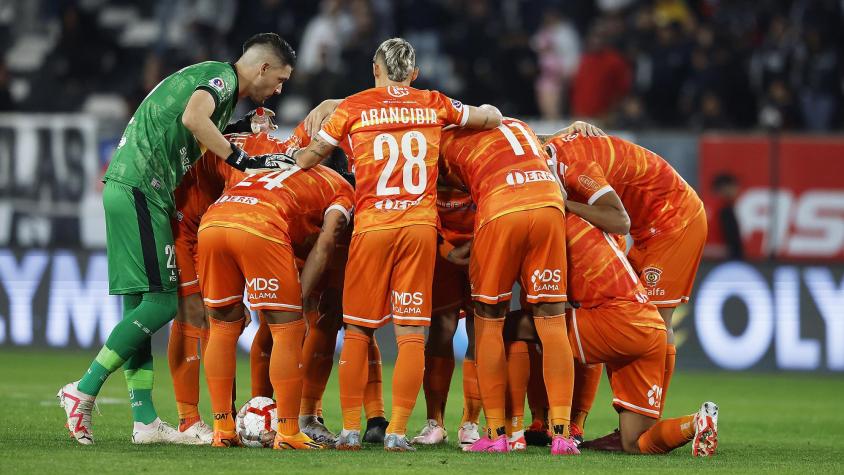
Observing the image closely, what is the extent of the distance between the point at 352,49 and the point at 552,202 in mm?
10961

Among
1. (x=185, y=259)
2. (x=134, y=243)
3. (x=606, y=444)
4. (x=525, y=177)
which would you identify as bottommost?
(x=606, y=444)

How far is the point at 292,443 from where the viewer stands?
330 inches

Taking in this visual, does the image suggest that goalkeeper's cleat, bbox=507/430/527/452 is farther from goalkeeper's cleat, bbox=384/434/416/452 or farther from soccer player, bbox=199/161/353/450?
soccer player, bbox=199/161/353/450

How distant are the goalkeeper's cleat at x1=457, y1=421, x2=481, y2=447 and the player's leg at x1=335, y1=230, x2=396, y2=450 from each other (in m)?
0.78

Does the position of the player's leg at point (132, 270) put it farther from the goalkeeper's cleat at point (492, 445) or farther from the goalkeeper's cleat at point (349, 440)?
the goalkeeper's cleat at point (492, 445)

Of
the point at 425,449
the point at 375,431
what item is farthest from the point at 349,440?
the point at 375,431

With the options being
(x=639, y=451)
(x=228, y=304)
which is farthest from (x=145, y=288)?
(x=639, y=451)

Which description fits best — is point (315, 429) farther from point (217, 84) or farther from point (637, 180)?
point (637, 180)

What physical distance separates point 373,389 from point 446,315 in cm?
73

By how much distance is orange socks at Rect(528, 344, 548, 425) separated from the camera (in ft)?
30.1

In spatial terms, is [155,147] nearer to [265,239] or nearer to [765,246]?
[265,239]

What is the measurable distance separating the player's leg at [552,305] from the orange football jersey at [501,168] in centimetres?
14

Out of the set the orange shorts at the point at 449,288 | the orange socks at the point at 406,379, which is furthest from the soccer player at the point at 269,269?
the orange shorts at the point at 449,288

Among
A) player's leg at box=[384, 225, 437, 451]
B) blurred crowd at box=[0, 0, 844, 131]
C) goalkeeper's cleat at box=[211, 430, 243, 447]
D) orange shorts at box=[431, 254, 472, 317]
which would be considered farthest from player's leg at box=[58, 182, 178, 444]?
blurred crowd at box=[0, 0, 844, 131]
